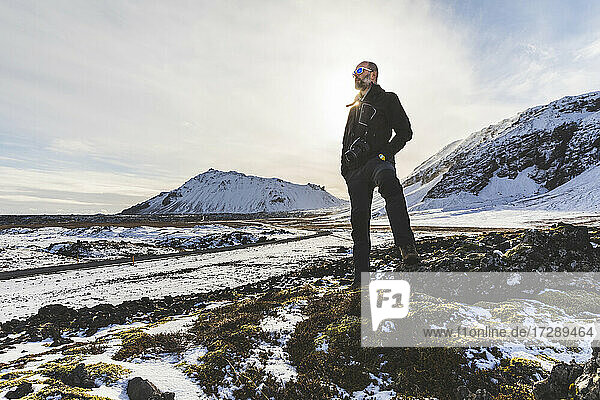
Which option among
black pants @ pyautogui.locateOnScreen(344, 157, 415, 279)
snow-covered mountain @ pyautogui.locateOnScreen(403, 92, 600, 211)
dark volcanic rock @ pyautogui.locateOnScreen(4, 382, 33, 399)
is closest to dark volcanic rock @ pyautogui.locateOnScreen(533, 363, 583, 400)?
black pants @ pyautogui.locateOnScreen(344, 157, 415, 279)

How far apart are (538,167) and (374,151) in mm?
163471

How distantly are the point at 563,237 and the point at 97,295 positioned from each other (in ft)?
73.1

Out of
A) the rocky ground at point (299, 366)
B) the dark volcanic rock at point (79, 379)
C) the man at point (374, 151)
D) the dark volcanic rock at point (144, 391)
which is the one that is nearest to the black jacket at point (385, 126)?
the man at point (374, 151)

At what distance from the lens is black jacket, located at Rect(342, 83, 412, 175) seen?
191 inches

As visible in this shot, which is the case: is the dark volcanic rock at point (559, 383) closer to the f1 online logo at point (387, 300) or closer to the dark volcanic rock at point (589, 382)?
the dark volcanic rock at point (589, 382)

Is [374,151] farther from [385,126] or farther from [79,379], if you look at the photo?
[79,379]

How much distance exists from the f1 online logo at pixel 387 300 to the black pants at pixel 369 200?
0.50 m

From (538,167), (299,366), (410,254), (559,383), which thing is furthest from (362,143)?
(538,167)

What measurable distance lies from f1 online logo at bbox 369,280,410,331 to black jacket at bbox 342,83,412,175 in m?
2.45

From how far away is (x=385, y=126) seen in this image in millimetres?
4953

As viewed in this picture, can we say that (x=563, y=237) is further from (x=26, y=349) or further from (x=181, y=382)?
(x=26, y=349)

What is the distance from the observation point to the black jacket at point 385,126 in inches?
191

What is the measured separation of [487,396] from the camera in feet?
11.9

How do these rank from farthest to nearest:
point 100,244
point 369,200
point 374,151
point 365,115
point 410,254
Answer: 1. point 100,244
2. point 369,200
3. point 365,115
4. point 374,151
5. point 410,254
